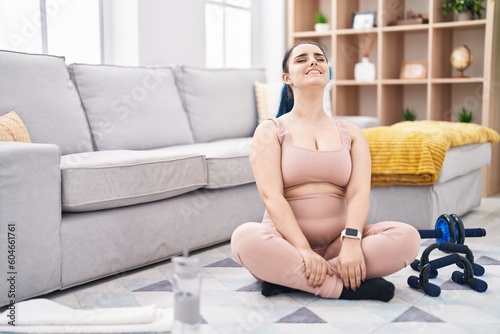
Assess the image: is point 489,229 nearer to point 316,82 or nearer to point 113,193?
point 316,82

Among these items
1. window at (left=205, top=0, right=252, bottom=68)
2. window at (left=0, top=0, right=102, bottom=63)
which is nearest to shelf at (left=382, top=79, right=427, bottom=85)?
window at (left=205, top=0, right=252, bottom=68)

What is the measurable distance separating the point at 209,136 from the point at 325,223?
1.57 m

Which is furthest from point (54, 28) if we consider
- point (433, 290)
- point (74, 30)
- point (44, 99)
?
point (433, 290)

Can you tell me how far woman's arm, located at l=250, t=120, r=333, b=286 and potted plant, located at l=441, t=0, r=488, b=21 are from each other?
271 cm

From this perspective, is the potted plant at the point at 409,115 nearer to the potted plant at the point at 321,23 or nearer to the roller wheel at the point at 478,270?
the potted plant at the point at 321,23

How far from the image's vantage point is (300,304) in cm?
199

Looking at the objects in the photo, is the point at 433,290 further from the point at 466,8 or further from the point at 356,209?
the point at 466,8

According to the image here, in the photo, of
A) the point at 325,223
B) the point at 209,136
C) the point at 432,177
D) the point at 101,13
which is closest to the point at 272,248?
the point at 325,223

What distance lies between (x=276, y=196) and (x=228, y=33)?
115 inches

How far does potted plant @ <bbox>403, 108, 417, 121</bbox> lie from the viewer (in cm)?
469

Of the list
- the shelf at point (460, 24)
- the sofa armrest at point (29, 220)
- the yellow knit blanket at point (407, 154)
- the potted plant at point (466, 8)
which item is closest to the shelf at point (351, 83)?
the shelf at point (460, 24)

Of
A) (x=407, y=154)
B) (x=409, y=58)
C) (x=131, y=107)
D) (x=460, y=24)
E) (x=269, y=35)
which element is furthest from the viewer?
(x=269, y=35)

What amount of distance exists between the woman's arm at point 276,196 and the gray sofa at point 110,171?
0.54m

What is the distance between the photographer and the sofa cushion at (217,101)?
3.56m
